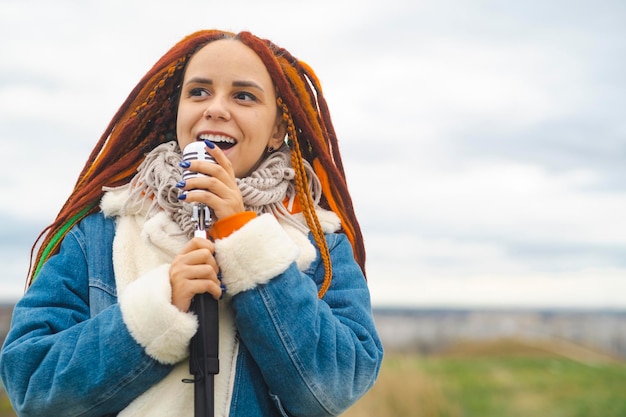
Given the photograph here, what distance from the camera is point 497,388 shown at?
1173cm

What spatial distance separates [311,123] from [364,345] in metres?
0.82

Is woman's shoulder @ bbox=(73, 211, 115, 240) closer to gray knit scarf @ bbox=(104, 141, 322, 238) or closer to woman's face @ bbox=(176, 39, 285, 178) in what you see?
gray knit scarf @ bbox=(104, 141, 322, 238)

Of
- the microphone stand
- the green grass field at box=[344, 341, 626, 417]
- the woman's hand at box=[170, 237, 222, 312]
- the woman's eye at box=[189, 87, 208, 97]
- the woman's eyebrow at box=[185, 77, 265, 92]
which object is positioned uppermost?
the woman's eyebrow at box=[185, 77, 265, 92]

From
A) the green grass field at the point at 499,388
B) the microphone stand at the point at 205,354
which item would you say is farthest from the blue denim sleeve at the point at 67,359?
the green grass field at the point at 499,388

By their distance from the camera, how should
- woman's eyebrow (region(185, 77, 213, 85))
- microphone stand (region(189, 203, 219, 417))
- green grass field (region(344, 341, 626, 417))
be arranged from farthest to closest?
green grass field (region(344, 341, 626, 417)), woman's eyebrow (region(185, 77, 213, 85)), microphone stand (region(189, 203, 219, 417))

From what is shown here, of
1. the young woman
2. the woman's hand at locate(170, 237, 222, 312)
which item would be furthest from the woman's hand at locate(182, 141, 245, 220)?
the woman's hand at locate(170, 237, 222, 312)

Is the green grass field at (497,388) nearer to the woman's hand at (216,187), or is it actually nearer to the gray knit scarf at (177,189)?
the gray knit scarf at (177,189)

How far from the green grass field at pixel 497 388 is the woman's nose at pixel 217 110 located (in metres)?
6.10

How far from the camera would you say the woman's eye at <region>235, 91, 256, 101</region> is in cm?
256

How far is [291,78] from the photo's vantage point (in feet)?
9.00

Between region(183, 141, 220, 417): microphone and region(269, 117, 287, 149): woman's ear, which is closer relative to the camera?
region(183, 141, 220, 417): microphone

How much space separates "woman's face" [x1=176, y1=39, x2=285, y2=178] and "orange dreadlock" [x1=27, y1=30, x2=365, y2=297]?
7 cm

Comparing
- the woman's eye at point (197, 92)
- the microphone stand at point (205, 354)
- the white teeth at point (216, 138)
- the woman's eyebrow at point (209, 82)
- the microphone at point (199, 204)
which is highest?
the woman's eyebrow at point (209, 82)

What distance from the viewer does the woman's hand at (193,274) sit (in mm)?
2145
